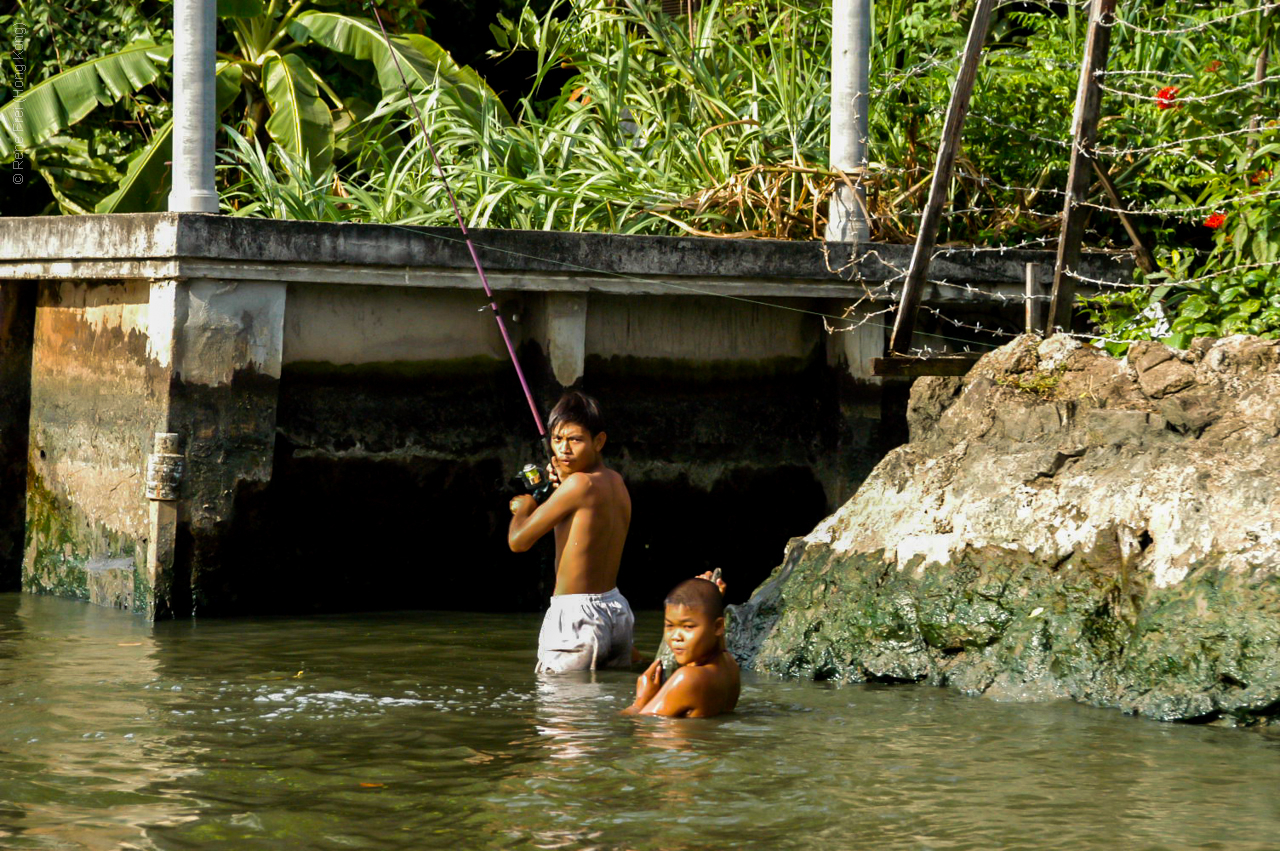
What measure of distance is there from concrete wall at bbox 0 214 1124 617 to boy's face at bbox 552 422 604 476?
1.77 metres

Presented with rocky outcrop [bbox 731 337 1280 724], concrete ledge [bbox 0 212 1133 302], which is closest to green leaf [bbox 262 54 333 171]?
concrete ledge [bbox 0 212 1133 302]

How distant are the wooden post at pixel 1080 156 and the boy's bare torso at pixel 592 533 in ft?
8.23

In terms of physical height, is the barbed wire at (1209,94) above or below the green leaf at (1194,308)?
above

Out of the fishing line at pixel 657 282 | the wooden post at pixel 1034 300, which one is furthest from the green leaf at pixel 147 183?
the wooden post at pixel 1034 300

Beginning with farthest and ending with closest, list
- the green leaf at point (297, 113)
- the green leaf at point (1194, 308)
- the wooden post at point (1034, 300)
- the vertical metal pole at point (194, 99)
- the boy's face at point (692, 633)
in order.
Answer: the green leaf at point (297, 113) < the wooden post at point (1034, 300) < the vertical metal pole at point (194, 99) < the green leaf at point (1194, 308) < the boy's face at point (692, 633)

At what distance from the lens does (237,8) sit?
11320 millimetres

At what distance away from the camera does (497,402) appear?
8570 millimetres

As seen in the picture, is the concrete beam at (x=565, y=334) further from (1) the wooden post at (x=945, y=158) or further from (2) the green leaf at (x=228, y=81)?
(2) the green leaf at (x=228, y=81)

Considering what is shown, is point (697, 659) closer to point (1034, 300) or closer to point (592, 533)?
point (592, 533)

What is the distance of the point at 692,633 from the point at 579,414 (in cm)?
117

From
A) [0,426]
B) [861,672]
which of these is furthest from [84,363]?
[861,672]

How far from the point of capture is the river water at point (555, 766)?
4395 mm

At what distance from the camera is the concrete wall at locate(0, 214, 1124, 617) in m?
7.86

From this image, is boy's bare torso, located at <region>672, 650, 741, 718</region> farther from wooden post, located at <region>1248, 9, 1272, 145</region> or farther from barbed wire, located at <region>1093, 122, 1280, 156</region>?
wooden post, located at <region>1248, 9, 1272, 145</region>
